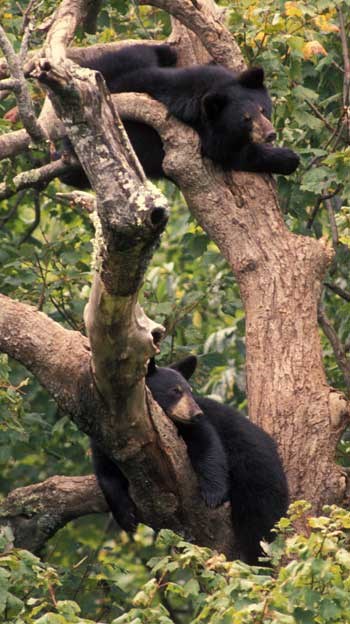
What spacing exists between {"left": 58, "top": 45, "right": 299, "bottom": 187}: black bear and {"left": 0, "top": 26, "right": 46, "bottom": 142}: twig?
0.96 metres

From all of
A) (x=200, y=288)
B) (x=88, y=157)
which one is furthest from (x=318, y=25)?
(x=88, y=157)

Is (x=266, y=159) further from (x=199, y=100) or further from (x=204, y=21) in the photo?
(x=204, y=21)

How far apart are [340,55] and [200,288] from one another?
6.89ft

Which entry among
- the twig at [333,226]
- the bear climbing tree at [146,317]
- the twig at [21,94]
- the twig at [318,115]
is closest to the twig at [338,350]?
the twig at [333,226]

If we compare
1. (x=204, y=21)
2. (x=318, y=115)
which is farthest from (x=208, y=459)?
(x=318, y=115)

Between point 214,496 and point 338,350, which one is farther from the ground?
point 338,350

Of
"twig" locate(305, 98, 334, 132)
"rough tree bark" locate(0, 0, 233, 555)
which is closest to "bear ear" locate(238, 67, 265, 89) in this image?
"twig" locate(305, 98, 334, 132)

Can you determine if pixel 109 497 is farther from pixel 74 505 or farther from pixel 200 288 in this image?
pixel 200 288

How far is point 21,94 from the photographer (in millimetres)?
5152

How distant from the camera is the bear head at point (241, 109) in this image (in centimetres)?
645

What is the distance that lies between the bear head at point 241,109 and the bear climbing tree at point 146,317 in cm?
17

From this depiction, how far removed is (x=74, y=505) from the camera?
552 cm

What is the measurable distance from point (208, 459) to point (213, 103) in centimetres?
245

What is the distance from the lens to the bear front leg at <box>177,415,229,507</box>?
4.70m
